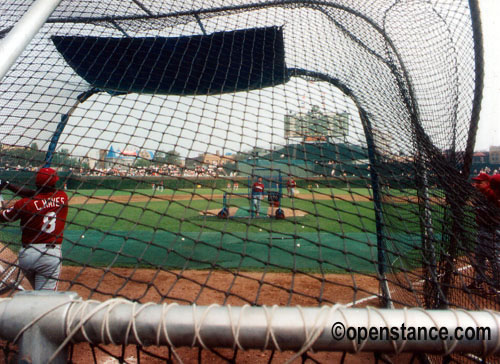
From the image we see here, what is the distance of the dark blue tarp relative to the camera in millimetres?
3111

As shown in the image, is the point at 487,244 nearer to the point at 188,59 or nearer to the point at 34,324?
the point at 34,324

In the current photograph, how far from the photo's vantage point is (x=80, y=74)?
132 inches

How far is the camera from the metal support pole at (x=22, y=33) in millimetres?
1084

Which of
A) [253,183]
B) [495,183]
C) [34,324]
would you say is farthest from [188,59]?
[495,183]

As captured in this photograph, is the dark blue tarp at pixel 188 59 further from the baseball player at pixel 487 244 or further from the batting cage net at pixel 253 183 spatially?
the baseball player at pixel 487 244

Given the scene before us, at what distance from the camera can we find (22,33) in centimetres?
118

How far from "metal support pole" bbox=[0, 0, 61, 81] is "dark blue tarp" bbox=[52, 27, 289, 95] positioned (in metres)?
1.76

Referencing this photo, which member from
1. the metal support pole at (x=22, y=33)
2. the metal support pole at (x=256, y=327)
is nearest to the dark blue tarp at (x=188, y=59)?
the metal support pole at (x=22, y=33)

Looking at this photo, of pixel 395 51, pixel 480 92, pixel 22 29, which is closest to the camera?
pixel 22 29

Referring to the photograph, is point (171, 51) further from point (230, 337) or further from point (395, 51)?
point (230, 337)

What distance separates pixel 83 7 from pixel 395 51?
123 inches

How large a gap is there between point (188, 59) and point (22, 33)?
2.26 m

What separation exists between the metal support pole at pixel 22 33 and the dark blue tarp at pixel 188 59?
176cm

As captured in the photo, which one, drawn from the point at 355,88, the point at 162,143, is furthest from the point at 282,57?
the point at 162,143
